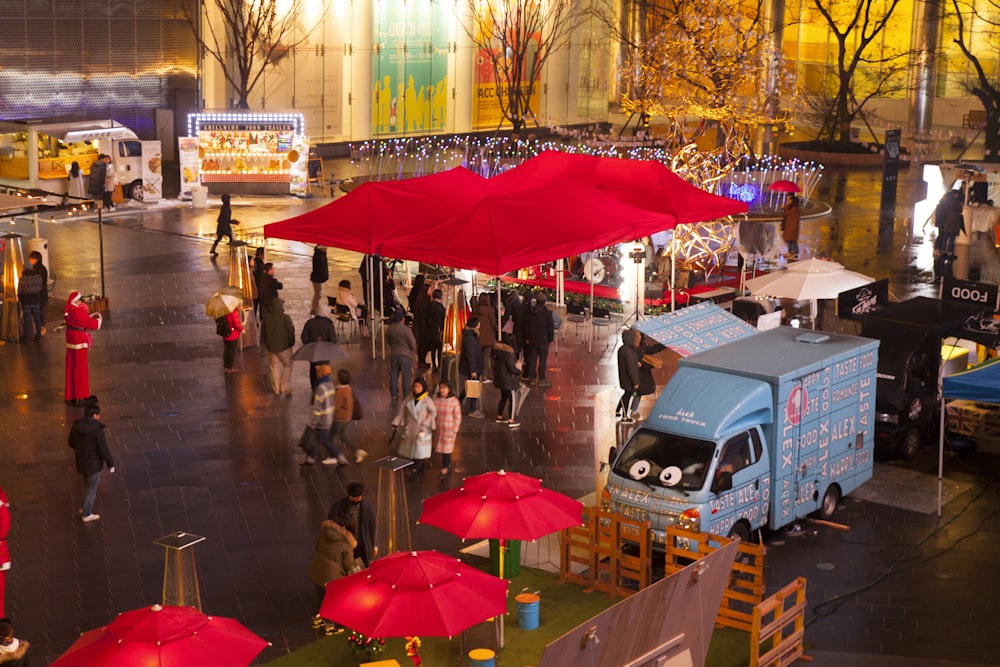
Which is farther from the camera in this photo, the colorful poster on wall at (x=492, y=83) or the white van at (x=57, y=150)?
the colorful poster on wall at (x=492, y=83)

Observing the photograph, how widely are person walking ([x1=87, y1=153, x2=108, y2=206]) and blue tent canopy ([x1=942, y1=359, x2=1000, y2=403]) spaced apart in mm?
23344

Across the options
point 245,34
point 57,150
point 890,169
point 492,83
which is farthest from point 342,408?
point 492,83

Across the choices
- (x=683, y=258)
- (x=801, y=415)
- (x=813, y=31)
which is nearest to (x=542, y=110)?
(x=813, y=31)

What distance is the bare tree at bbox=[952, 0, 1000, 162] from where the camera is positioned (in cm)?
4581

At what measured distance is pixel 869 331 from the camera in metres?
18.3

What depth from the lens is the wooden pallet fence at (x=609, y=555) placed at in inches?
524

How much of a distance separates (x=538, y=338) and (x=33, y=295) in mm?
8050

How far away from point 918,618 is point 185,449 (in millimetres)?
9016

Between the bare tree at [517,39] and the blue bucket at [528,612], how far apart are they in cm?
3386

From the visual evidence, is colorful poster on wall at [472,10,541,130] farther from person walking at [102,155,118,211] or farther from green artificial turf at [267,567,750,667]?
green artificial turf at [267,567,750,667]

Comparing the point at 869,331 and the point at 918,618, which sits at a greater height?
the point at 869,331

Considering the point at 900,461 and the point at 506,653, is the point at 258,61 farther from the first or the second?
the point at 506,653

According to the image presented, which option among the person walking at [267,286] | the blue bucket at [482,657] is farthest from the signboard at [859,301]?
the blue bucket at [482,657]

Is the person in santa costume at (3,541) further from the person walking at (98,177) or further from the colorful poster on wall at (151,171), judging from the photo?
the colorful poster on wall at (151,171)
